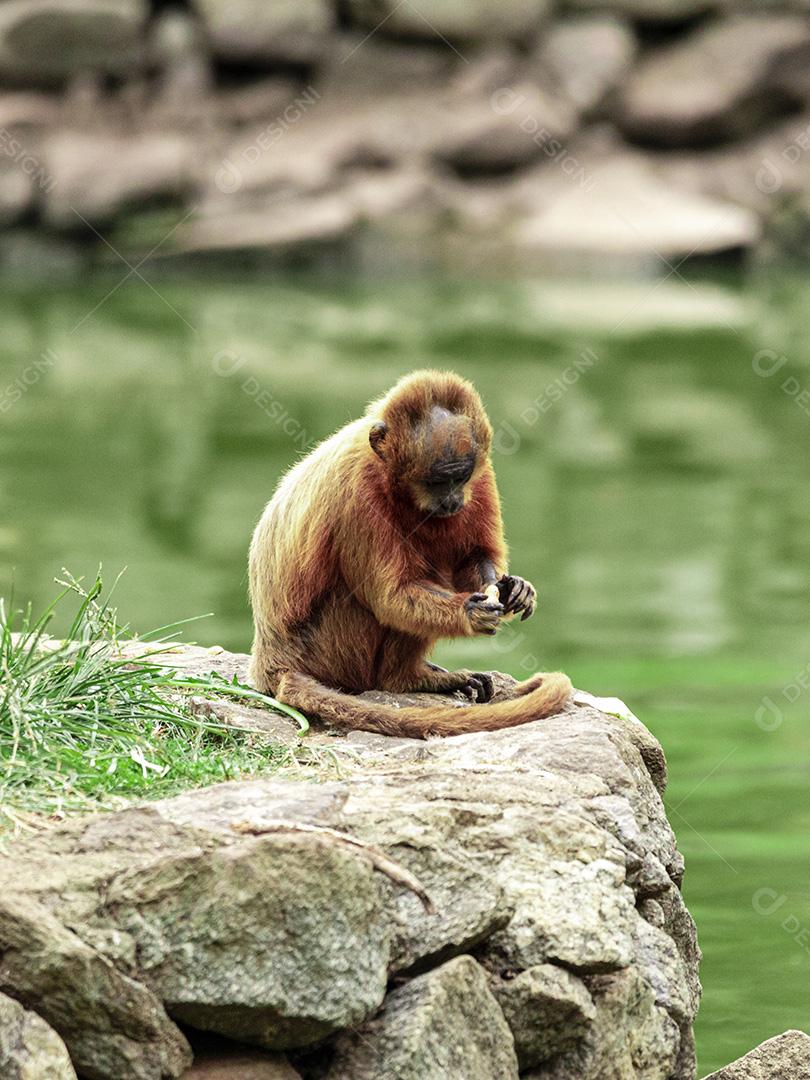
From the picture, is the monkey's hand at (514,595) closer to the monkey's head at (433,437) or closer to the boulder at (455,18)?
the monkey's head at (433,437)

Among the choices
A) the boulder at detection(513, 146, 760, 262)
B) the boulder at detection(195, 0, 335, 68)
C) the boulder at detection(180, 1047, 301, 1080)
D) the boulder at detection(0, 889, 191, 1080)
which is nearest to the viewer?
the boulder at detection(0, 889, 191, 1080)

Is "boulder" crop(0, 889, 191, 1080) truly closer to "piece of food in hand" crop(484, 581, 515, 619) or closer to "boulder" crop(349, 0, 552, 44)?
"piece of food in hand" crop(484, 581, 515, 619)

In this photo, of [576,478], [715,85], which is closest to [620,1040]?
[576,478]

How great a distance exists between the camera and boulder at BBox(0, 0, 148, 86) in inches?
1197

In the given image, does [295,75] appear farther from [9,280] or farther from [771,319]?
[771,319]

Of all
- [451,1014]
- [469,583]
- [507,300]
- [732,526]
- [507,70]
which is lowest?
[451,1014]

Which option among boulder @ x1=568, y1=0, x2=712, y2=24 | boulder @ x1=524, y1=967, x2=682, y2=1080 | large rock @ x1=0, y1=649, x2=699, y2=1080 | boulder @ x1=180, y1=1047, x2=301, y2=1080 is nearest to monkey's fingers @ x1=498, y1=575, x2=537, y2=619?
large rock @ x1=0, y1=649, x2=699, y2=1080

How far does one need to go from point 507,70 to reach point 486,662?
22.1m

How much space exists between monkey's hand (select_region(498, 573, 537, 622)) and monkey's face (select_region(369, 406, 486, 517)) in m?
0.31

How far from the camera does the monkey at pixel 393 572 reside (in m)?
5.95

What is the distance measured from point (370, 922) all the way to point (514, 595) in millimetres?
1942

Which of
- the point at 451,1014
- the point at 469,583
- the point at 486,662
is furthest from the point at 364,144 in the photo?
the point at 451,1014

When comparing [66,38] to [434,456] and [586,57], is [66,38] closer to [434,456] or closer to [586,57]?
[586,57]

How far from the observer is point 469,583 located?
657cm
